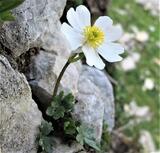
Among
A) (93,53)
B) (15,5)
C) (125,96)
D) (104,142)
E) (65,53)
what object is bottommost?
(125,96)

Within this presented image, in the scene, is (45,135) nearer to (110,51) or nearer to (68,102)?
(68,102)

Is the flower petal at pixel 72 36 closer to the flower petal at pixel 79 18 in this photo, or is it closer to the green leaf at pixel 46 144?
the flower petal at pixel 79 18

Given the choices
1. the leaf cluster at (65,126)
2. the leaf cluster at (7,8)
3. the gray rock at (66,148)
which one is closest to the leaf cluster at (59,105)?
the leaf cluster at (65,126)

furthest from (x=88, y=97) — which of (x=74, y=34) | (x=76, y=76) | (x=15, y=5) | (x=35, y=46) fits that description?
(x=15, y=5)

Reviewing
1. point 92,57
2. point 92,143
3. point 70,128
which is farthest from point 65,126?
point 92,57

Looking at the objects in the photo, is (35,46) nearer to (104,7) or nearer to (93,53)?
(93,53)

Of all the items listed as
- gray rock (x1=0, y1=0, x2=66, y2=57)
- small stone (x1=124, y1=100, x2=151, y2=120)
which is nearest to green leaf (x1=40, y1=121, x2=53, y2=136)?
gray rock (x1=0, y1=0, x2=66, y2=57)
